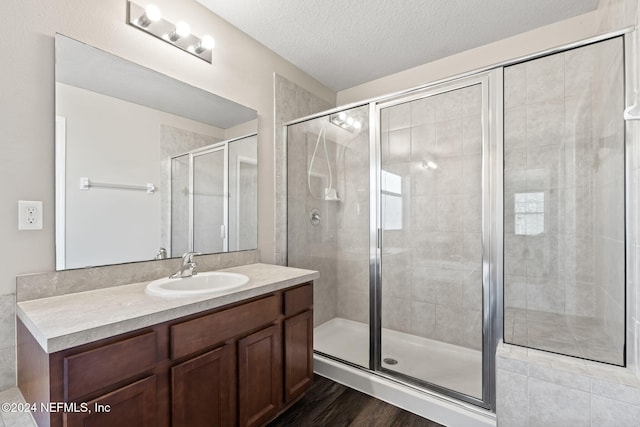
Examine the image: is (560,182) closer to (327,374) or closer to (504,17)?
(504,17)

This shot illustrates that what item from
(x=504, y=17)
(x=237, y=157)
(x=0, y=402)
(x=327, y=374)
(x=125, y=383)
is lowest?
(x=327, y=374)

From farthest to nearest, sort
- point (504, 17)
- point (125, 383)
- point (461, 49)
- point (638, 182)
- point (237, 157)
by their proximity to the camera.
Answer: point (461, 49)
point (237, 157)
point (504, 17)
point (638, 182)
point (125, 383)

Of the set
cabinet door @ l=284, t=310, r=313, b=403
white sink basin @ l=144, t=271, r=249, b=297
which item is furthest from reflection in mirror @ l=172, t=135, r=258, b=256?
cabinet door @ l=284, t=310, r=313, b=403

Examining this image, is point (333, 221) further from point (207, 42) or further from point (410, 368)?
point (207, 42)

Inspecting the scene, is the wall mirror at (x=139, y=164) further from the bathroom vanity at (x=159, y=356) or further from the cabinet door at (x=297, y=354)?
the cabinet door at (x=297, y=354)

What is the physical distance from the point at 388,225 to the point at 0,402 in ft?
7.23

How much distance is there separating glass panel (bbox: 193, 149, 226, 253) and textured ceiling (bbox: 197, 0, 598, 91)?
998 mm

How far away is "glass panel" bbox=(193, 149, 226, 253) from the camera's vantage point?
1.90 meters

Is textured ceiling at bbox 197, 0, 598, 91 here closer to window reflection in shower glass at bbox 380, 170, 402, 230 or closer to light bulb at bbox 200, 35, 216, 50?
light bulb at bbox 200, 35, 216, 50

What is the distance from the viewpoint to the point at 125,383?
1046 mm

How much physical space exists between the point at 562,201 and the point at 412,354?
5.04 feet

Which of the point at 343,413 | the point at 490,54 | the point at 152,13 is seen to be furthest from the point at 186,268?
the point at 490,54

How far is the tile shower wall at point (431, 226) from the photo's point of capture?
2.21 meters

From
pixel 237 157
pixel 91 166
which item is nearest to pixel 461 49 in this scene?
pixel 237 157
